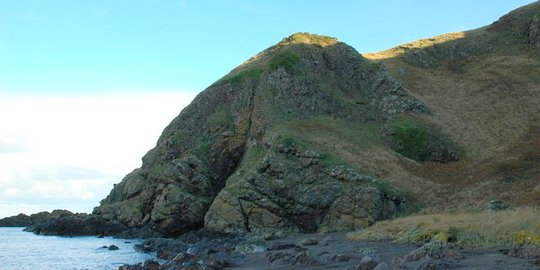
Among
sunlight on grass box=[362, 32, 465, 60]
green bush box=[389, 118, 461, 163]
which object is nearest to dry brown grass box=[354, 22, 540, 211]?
sunlight on grass box=[362, 32, 465, 60]

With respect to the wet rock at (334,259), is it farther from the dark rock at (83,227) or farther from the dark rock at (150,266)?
the dark rock at (83,227)

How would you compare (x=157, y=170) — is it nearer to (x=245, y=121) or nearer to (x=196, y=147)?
(x=196, y=147)

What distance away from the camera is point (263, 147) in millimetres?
68812

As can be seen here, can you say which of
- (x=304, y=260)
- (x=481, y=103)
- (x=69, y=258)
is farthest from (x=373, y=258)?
(x=481, y=103)

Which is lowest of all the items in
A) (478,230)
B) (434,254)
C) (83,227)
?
(478,230)

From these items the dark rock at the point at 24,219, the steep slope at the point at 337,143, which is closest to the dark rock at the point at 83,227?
the steep slope at the point at 337,143

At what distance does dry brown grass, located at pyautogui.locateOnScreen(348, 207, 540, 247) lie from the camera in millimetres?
24859

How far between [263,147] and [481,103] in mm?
43592

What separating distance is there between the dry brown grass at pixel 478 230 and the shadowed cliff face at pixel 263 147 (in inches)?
666

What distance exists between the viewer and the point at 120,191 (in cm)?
8862

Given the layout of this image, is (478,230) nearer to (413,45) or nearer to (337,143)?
(337,143)

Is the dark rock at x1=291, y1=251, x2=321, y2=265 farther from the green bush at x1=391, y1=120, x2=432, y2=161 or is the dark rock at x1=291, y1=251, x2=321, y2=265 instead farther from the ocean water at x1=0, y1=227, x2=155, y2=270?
the green bush at x1=391, y1=120, x2=432, y2=161

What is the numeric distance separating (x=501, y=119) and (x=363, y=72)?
25065 mm

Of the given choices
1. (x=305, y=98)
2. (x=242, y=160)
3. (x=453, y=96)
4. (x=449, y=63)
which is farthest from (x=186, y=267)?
(x=449, y=63)
